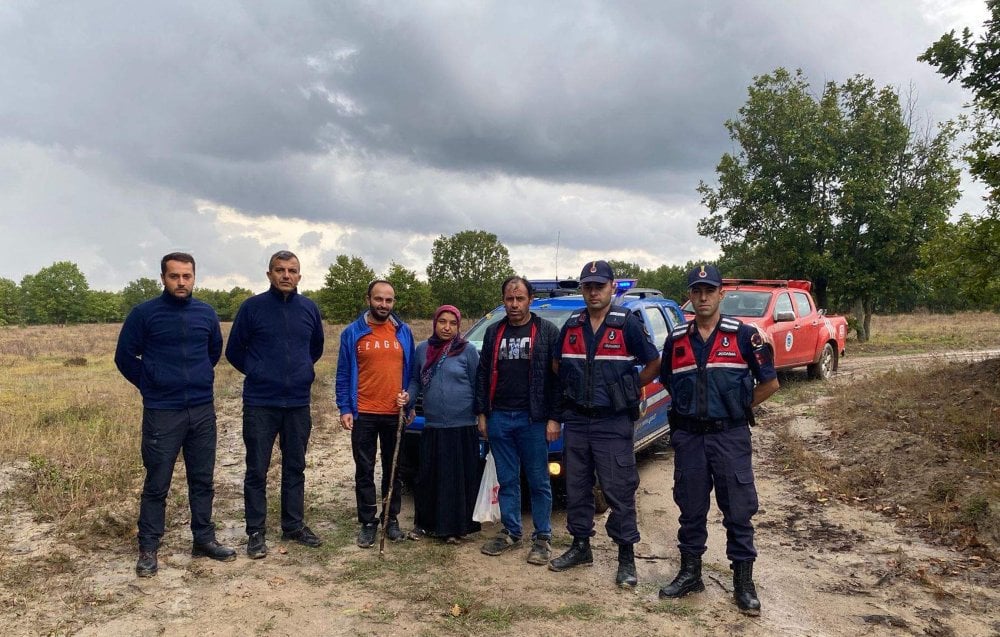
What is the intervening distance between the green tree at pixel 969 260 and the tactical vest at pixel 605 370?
517 centimetres

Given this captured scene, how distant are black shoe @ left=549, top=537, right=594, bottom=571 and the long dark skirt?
0.82 metres

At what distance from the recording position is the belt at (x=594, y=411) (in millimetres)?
4285

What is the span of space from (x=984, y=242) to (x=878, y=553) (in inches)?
178

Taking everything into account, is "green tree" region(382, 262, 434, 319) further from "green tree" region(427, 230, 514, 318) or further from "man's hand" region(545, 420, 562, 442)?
"man's hand" region(545, 420, 562, 442)

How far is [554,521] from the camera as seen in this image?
549cm

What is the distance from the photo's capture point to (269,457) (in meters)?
4.86

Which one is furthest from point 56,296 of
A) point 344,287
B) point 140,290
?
point 344,287

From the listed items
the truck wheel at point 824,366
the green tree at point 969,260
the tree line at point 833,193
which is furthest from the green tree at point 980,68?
the tree line at point 833,193

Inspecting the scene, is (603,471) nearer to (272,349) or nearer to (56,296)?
(272,349)

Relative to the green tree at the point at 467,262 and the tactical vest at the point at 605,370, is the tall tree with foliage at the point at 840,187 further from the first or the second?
the green tree at the point at 467,262

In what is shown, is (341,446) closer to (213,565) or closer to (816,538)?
(213,565)

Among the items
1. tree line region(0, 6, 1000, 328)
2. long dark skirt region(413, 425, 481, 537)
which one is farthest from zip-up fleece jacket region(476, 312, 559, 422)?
tree line region(0, 6, 1000, 328)

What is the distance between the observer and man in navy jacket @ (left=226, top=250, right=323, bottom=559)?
4.75 meters

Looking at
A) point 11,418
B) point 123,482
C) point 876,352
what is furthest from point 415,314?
point 123,482
